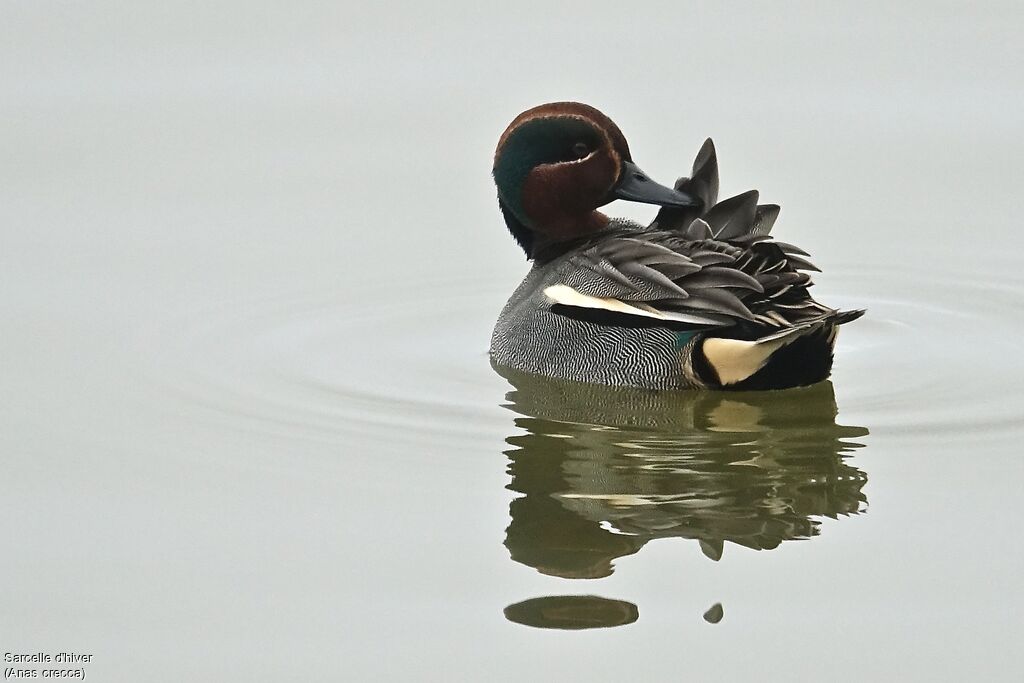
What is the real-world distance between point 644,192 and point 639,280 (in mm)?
1007

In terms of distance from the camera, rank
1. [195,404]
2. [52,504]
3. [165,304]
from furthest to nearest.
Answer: [165,304] < [195,404] < [52,504]

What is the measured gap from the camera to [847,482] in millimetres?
9680

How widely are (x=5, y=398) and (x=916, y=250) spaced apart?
6441mm

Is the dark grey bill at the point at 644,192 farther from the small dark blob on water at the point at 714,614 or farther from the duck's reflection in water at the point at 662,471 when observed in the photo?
the small dark blob on water at the point at 714,614

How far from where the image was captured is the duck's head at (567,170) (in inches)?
464

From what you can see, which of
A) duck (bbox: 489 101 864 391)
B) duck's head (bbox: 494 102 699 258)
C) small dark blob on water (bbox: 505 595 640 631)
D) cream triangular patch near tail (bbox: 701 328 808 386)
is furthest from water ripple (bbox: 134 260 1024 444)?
small dark blob on water (bbox: 505 595 640 631)

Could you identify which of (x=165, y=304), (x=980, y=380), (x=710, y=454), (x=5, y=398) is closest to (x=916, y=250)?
(x=980, y=380)

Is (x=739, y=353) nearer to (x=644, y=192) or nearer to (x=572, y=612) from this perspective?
(x=644, y=192)

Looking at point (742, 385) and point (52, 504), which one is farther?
point (742, 385)

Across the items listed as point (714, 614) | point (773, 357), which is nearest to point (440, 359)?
point (773, 357)

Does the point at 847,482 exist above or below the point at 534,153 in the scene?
below

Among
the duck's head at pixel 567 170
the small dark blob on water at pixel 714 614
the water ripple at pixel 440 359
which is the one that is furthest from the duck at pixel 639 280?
the small dark blob on water at pixel 714 614

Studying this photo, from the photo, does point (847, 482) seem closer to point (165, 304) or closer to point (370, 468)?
point (370, 468)

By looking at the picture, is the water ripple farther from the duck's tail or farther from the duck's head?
the duck's head
